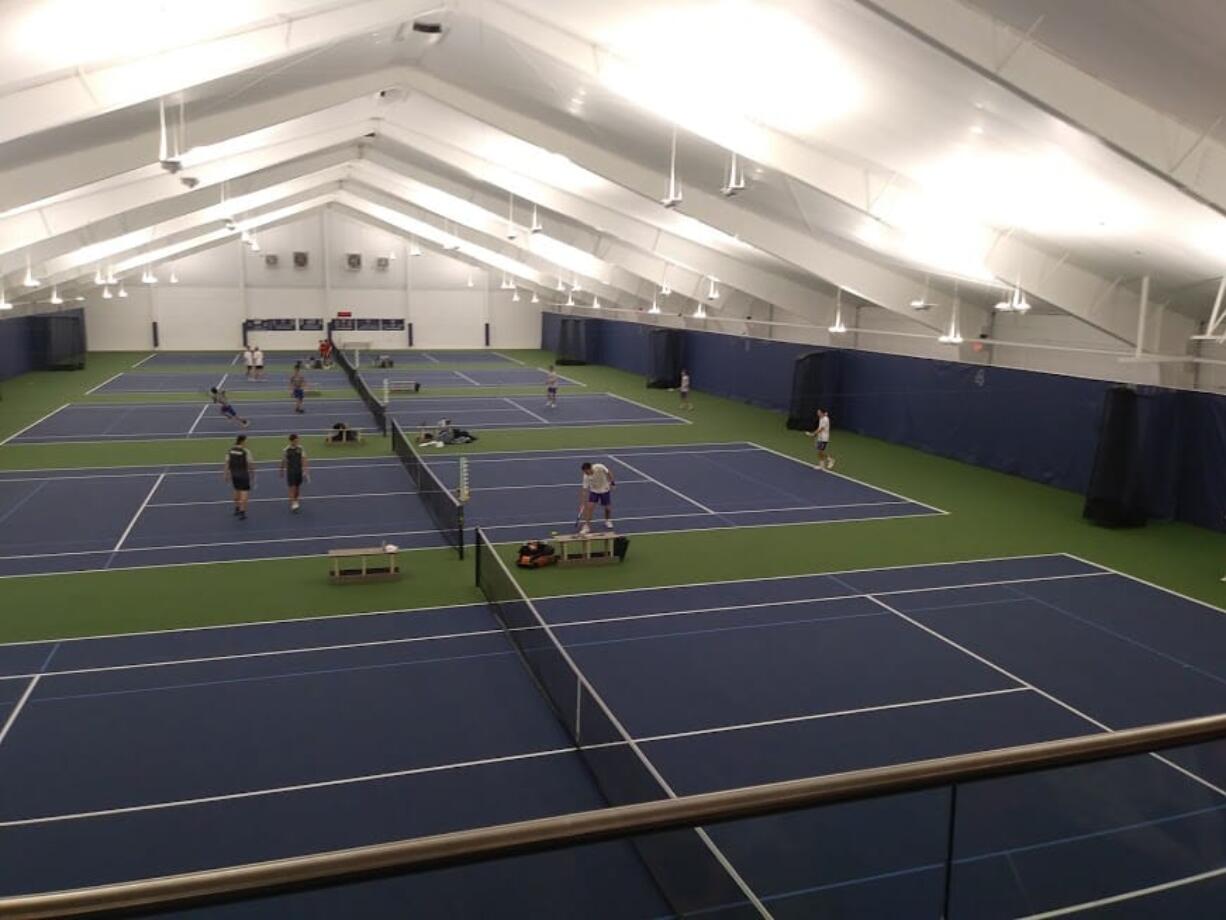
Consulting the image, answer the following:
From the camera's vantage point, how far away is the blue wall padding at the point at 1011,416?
21500mm

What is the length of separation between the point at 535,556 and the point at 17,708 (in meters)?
8.09

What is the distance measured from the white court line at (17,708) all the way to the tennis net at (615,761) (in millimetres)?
5703

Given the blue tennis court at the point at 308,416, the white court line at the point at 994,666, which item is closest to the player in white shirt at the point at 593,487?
the white court line at the point at 994,666

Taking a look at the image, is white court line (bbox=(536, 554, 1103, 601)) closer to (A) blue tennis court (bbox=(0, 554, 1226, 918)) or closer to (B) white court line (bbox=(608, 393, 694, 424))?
(A) blue tennis court (bbox=(0, 554, 1226, 918))

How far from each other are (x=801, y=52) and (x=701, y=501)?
414 inches

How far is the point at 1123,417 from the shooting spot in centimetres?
2138

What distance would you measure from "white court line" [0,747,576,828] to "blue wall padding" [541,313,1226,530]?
56.3ft

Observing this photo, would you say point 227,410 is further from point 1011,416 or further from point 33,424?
point 1011,416

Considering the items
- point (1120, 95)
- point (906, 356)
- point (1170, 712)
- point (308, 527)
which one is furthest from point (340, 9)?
point (906, 356)

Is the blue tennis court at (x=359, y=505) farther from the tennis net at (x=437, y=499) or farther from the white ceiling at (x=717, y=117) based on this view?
the white ceiling at (x=717, y=117)

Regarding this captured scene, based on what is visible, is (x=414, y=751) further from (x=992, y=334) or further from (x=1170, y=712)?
(x=992, y=334)

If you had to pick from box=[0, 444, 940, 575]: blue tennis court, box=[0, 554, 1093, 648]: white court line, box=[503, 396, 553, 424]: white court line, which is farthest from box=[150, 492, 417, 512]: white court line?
box=[503, 396, 553, 424]: white court line

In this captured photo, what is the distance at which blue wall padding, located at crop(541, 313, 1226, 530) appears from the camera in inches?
846

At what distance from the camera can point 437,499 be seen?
65.7ft
